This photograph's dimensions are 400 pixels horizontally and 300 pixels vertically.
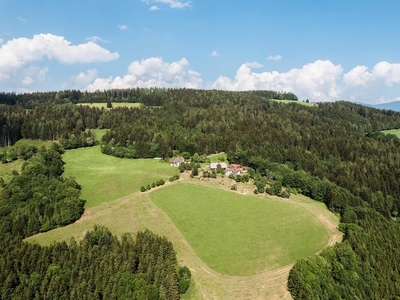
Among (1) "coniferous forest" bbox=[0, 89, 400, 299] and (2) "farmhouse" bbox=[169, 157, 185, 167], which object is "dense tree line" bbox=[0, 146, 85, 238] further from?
(2) "farmhouse" bbox=[169, 157, 185, 167]

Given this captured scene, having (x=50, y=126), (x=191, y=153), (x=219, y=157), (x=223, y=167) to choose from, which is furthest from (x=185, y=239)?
(x=50, y=126)

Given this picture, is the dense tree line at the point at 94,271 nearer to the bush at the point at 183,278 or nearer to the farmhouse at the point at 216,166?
the bush at the point at 183,278

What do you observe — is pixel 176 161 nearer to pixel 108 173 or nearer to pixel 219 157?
pixel 219 157

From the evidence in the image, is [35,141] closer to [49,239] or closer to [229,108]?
[49,239]

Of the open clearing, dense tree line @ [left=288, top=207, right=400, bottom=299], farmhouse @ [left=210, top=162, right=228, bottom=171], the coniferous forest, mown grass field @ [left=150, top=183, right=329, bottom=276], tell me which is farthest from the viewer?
farmhouse @ [left=210, top=162, right=228, bottom=171]

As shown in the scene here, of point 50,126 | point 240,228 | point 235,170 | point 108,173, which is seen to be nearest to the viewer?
point 240,228

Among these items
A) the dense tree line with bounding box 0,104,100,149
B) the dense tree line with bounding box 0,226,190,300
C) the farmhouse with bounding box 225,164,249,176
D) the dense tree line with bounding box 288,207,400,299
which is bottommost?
the dense tree line with bounding box 288,207,400,299

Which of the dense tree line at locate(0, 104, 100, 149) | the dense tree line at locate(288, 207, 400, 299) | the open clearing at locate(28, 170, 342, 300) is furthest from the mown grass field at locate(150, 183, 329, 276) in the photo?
the dense tree line at locate(0, 104, 100, 149)

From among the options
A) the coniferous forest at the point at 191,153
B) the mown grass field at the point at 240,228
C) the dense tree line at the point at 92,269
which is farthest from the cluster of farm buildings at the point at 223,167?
the dense tree line at the point at 92,269
